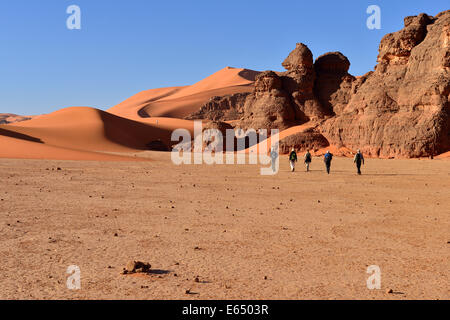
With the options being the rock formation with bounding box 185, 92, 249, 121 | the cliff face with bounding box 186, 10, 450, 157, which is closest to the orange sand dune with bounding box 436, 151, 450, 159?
the cliff face with bounding box 186, 10, 450, 157

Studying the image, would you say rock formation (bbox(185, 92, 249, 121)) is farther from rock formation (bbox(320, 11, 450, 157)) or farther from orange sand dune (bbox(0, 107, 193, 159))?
rock formation (bbox(320, 11, 450, 157))

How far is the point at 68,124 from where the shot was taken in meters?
61.5

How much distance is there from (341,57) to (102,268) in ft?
175

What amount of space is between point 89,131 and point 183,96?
77781 mm

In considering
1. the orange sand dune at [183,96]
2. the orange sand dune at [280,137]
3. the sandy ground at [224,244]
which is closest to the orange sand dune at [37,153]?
the orange sand dune at [280,137]

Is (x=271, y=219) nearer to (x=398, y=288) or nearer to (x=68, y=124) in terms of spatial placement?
(x=398, y=288)

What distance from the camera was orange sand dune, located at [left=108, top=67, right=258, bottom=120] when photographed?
114m

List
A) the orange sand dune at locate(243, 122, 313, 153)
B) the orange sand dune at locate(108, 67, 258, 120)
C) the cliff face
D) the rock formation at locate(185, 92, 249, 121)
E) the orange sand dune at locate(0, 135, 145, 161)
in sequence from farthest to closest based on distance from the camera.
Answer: the orange sand dune at locate(108, 67, 258, 120) < the rock formation at locate(185, 92, 249, 121) < the orange sand dune at locate(243, 122, 313, 153) < the cliff face < the orange sand dune at locate(0, 135, 145, 161)

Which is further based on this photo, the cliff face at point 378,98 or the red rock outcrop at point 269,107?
the red rock outcrop at point 269,107

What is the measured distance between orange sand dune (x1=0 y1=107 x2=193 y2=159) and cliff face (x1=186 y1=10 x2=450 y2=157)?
19.4 m

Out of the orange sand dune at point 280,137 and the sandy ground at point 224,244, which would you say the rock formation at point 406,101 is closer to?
the orange sand dune at point 280,137

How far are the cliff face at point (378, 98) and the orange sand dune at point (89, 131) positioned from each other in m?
19.4

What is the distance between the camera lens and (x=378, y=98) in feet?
125

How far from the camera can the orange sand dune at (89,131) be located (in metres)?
49.8
